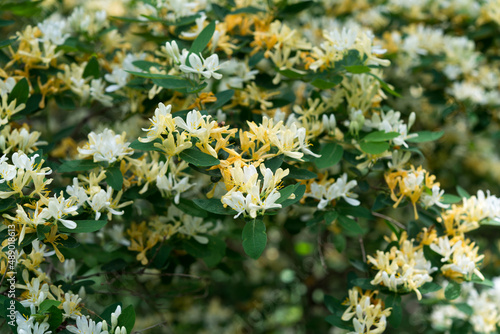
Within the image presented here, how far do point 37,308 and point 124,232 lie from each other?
674mm

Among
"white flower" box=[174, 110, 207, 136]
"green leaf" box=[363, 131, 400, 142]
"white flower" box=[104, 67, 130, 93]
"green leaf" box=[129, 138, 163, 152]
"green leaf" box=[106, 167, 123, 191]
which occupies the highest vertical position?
"white flower" box=[174, 110, 207, 136]

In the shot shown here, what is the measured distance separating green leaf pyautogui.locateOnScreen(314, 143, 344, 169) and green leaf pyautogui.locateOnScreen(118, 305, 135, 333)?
82cm

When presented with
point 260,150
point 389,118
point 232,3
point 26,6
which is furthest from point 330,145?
point 26,6

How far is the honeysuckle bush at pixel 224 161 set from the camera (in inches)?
55.7

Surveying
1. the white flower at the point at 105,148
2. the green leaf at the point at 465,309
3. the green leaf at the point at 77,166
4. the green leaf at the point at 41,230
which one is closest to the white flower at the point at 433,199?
the green leaf at the point at 465,309

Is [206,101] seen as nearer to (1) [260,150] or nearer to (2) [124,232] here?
(1) [260,150]

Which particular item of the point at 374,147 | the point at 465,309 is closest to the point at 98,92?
the point at 374,147

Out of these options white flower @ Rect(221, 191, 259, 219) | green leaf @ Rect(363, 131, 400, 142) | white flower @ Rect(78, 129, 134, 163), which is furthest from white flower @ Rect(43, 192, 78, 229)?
green leaf @ Rect(363, 131, 400, 142)

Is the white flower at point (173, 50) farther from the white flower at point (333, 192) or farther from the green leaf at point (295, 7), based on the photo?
the green leaf at point (295, 7)

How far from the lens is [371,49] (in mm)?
1844

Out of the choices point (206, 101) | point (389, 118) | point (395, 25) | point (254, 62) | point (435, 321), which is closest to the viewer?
point (206, 101)

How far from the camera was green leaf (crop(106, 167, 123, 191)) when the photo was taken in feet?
5.13

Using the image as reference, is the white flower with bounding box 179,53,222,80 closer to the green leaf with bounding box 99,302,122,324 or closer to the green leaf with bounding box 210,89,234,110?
the green leaf with bounding box 210,89,234,110

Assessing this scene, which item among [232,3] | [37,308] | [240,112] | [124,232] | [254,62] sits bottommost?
[124,232]
